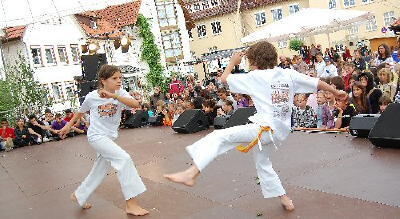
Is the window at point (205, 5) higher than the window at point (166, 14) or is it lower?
higher

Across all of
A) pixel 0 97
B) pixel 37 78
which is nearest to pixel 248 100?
pixel 0 97

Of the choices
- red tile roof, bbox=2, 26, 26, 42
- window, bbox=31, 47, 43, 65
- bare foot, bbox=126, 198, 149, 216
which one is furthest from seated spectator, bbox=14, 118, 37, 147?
window, bbox=31, 47, 43, 65

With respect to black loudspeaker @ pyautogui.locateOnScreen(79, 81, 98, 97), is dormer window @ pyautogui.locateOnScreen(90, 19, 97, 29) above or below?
above

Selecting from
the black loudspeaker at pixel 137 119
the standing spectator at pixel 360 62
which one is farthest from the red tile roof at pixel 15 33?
the standing spectator at pixel 360 62

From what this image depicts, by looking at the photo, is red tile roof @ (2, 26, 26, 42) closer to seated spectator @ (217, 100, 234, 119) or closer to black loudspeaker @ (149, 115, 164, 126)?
black loudspeaker @ (149, 115, 164, 126)

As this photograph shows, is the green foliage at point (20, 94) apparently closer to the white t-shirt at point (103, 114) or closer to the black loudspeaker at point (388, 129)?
the white t-shirt at point (103, 114)

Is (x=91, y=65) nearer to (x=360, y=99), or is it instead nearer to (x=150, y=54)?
(x=360, y=99)

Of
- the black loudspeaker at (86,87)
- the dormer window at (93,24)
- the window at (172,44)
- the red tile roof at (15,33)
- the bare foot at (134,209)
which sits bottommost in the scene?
the bare foot at (134,209)

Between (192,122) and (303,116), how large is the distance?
3535 millimetres

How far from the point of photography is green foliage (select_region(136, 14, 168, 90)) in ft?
128

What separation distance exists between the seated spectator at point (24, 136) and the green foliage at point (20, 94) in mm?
5554

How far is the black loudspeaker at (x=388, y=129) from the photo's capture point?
609 cm

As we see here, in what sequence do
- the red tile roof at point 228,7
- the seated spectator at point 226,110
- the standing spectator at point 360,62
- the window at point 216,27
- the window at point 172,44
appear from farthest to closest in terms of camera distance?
1. the window at point 216,27
2. the red tile roof at point 228,7
3. the window at point 172,44
4. the standing spectator at point 360,62
5. the seated spectator at point 226,110

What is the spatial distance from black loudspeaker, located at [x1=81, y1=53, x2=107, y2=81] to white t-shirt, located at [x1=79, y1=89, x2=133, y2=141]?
40.9ft
